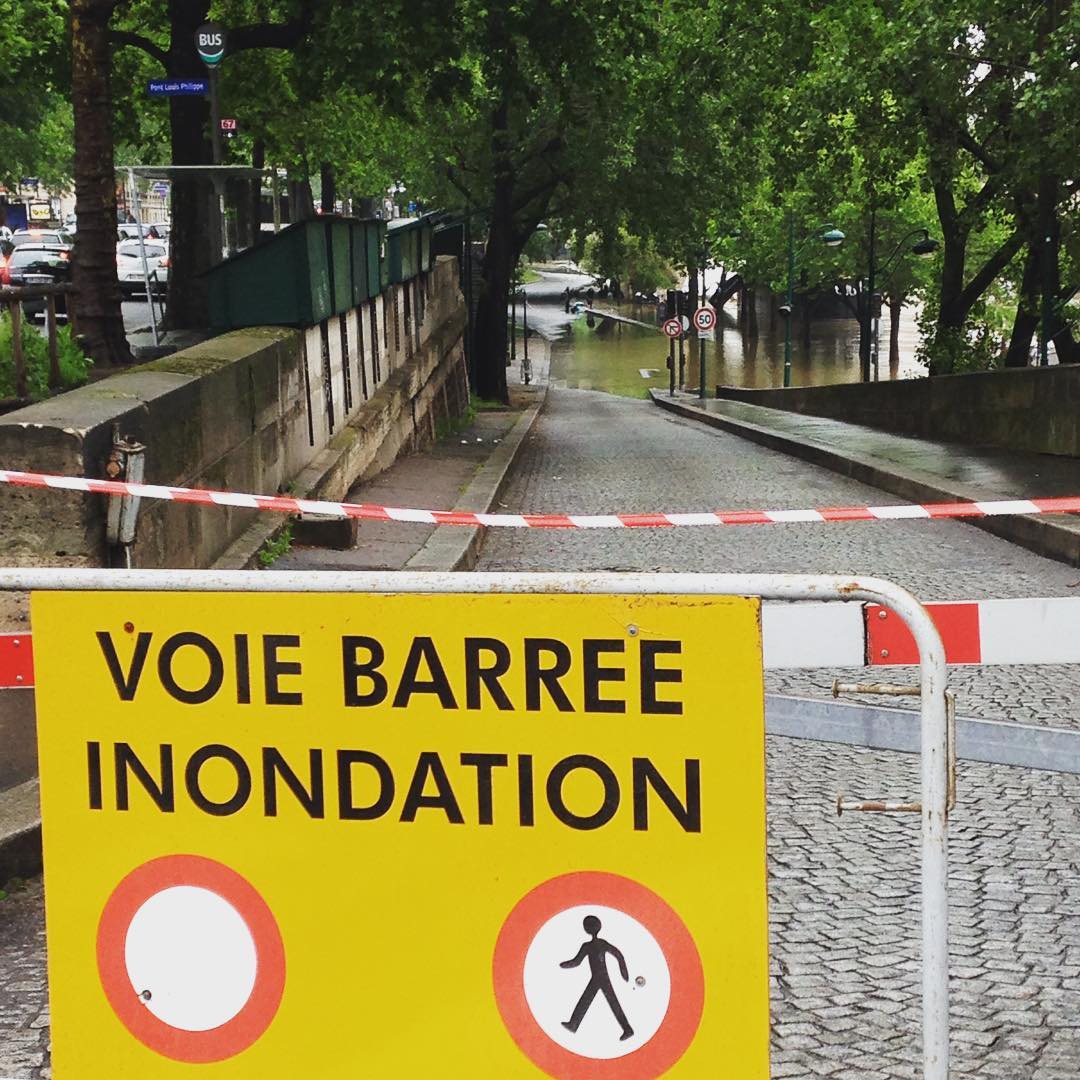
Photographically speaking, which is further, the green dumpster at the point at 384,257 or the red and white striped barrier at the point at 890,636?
the green dumpster at the point at 384,257

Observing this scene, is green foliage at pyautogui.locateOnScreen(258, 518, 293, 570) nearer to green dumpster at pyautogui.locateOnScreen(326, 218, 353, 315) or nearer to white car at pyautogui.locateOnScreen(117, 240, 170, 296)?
green dumpster at pyautogui.locateOnScreen(326, 218, 353, 315)

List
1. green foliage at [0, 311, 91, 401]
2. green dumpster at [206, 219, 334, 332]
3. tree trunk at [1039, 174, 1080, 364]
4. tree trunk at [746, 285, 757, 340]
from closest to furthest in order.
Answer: green foliage at [0, 311, 91, 401] → green dumpster at [206, 219, 334, 332] → tree trunk at [1039, 174, 1080, 364] → tree trunk at [746, 285, 757, 340]

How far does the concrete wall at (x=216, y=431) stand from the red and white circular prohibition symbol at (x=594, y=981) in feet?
12.5

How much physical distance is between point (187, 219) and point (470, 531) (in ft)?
24.8

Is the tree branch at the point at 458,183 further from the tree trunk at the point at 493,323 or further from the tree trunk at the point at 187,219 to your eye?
the tree trunk at the point at 187,219

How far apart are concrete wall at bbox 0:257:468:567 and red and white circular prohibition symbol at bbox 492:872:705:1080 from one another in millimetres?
3808

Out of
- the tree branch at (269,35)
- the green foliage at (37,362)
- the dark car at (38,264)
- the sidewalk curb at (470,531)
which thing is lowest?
the sidewalk curb at (470,531)

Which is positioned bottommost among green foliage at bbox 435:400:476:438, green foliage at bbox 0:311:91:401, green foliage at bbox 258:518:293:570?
green foliage at bbox 258:518:293:570

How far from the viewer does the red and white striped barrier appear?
328 cm

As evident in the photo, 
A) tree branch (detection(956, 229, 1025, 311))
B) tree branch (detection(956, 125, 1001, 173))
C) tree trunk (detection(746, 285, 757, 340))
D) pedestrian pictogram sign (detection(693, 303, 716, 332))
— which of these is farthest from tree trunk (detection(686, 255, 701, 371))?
tree branch (detection(956, 125, 1001, 173))

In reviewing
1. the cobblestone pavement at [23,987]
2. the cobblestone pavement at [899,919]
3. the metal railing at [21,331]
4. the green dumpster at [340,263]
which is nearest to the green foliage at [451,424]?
the green dumpster at [340,263]

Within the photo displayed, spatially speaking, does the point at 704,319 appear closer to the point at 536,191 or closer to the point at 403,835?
the point at 536,191

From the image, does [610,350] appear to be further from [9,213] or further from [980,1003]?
[980,1003]

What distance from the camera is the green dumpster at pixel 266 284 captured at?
11.7m
